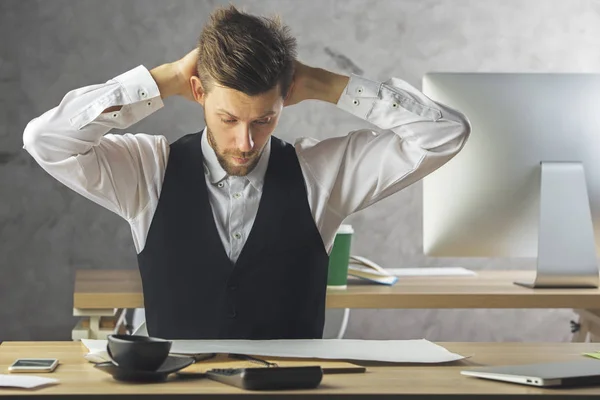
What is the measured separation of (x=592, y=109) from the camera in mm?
2623

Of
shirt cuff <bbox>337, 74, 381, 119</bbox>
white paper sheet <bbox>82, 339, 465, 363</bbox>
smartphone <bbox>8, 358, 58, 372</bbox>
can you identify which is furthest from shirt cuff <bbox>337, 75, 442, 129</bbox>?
smartphone <bbox>8, 358, 58, 372</bbox>

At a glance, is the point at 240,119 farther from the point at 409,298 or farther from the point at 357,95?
the point at 409,298

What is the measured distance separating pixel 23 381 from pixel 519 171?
63.8 inches

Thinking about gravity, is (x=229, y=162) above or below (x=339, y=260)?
above

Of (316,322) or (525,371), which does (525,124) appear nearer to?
(316,322)

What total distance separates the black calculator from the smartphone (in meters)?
0.32

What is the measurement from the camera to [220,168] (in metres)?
2.17

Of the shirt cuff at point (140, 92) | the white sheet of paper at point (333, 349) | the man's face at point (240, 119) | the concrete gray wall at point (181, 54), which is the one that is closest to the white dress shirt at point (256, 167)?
the shirt cuff at point (140, 92)

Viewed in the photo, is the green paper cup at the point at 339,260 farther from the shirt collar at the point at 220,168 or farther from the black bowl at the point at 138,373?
the black bowl at the point at 138,373

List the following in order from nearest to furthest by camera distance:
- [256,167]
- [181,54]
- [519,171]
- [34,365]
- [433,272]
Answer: [34,365]
[256,167]
[519,171]
[433,272]
[181,54]

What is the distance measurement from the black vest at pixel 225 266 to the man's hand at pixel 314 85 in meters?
0.18

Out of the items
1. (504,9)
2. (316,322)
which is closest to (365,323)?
(504,9)

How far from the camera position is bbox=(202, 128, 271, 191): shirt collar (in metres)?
2.17

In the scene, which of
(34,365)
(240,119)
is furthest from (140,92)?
(34,365)
